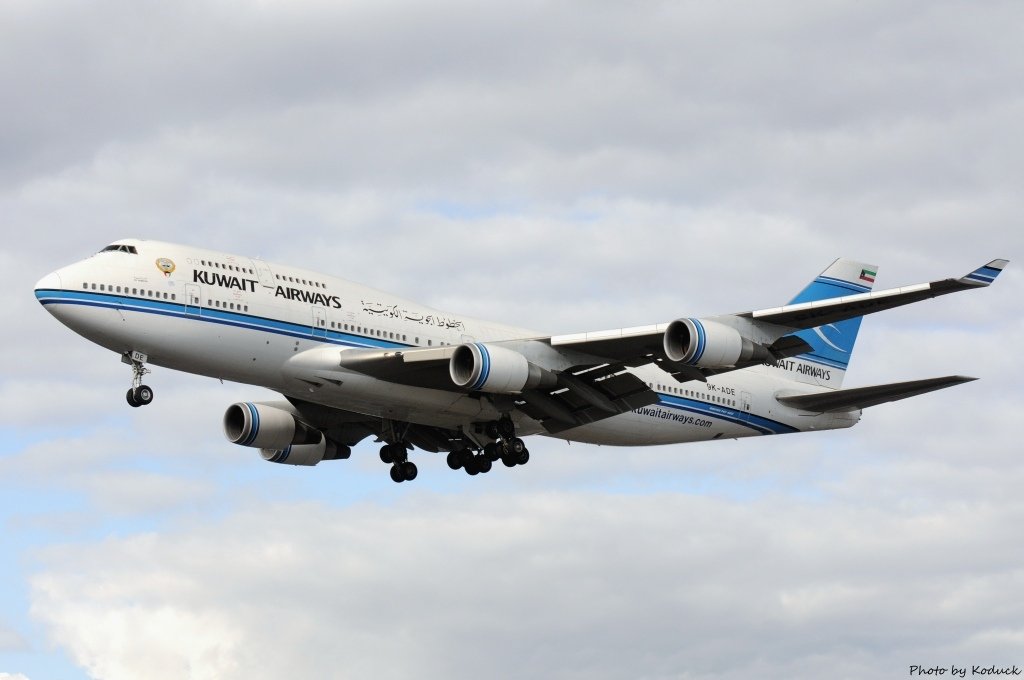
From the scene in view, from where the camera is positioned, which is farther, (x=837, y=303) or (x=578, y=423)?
(x=578, y=423)

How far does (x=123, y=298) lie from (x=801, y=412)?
23471 mm

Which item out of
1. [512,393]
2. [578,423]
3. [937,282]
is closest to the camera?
[937,282]

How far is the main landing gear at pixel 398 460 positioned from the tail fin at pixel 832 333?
48.8ft

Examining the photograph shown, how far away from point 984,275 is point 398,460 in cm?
1996

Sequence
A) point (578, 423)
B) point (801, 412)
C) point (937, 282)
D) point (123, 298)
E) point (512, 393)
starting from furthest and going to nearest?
point (801, 412) < point (578, 423) < point (512, 393) < point (123, 298) < point (937, 282)

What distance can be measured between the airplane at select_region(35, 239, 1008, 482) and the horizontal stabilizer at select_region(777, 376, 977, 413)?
0.09 metres

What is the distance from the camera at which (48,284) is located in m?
36.4

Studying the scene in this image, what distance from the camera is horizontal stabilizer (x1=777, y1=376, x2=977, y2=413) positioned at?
4009 centimetres

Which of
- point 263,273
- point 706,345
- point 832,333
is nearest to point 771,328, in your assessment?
point 706,345

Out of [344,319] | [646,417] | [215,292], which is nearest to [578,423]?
[646,417]

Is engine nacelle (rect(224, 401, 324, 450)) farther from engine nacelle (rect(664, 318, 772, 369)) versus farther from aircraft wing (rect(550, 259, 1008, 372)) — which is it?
engine nacelle (rect(664, 318, 772, 369))

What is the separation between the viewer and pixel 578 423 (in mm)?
42875

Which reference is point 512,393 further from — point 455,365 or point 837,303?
point 837,303

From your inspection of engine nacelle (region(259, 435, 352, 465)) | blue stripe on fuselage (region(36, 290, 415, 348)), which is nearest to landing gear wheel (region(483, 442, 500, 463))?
blue stripe on fuselage (region(36, 290, 415, 348))
